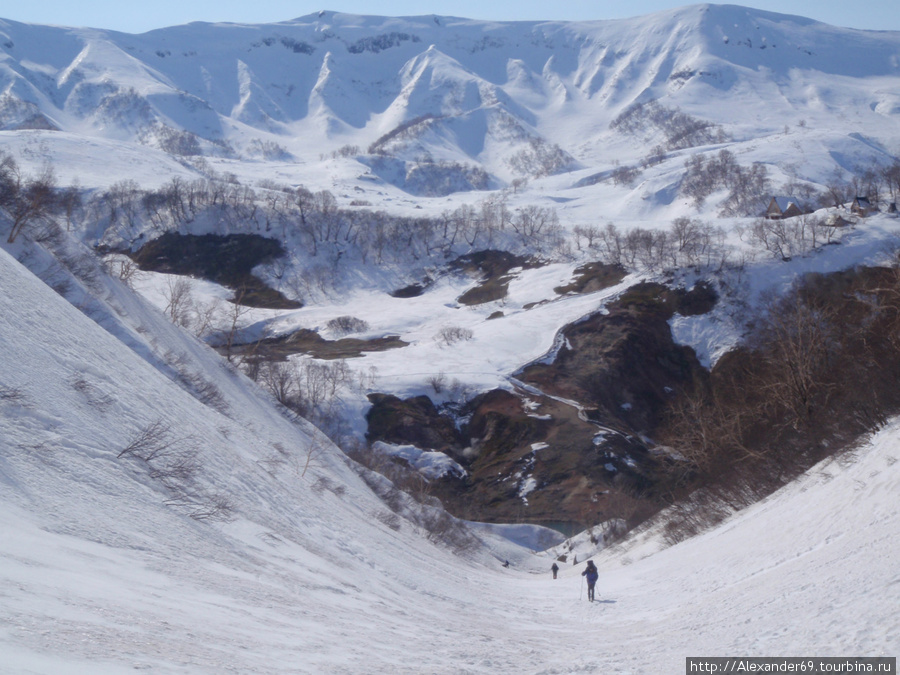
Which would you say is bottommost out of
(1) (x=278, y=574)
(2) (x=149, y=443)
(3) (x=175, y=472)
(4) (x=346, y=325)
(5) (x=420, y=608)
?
(5) (x=420, y=608)

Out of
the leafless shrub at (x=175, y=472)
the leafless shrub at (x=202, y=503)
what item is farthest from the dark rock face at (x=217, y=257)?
the leafless shrub at (x=202, y=503)

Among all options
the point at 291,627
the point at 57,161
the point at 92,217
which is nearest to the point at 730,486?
the point at 291,627

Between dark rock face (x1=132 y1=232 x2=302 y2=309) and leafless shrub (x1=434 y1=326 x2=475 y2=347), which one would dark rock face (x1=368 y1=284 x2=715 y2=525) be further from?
dark rock face (x1=132 y1=232 x2=302 y2=309)

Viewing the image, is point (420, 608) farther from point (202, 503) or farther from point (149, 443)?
point (149, 443)

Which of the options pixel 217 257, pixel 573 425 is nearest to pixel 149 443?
pixel 573 425

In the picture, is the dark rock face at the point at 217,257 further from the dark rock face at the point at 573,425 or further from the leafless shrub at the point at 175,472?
the leafless shrub at the point at 175,472

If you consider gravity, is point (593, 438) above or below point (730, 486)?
above

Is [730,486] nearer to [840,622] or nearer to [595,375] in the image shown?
[840,622]
